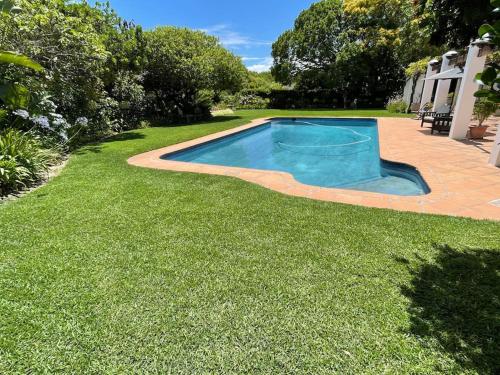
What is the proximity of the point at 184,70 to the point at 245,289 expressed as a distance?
1599 centimetres

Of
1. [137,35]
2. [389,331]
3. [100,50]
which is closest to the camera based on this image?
[389,331]

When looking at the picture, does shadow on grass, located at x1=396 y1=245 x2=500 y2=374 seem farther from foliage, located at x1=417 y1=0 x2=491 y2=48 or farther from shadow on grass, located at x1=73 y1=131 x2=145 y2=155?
shadow on grass, located at x1=73 y1=131 x2=145 y2=155

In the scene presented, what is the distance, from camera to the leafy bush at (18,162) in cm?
566

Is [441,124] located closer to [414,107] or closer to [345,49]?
[414,107]

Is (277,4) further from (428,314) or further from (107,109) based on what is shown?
(428,314)

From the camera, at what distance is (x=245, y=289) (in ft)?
9.91

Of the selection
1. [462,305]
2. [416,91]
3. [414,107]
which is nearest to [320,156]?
[462,305]

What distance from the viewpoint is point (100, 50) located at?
31.0 feet

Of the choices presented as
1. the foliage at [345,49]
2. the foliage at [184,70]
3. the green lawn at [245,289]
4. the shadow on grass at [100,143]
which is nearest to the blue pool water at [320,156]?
the shadow on grass at [100,143]

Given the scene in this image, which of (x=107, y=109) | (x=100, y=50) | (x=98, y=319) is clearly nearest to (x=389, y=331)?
(x=98, y=319)

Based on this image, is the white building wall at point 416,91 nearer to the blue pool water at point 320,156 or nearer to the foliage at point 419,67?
the foliage at point 419,67

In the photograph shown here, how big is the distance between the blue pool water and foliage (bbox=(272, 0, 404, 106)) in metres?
11.0

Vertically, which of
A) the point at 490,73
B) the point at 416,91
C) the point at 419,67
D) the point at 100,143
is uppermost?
the point at 419,67

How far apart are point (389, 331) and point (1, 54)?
4266mm
